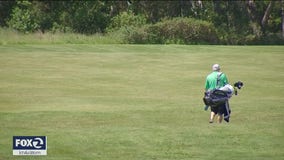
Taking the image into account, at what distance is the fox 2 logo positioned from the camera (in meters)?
19.7

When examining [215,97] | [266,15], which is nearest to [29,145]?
[215,97]

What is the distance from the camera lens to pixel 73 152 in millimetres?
19844

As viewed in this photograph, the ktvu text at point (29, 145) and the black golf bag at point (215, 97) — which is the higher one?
the black golf bag at point (215, 97)

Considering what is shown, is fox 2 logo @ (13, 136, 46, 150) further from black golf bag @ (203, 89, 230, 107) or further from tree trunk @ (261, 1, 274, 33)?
tree trunk @ (261, 1, 274, 33)

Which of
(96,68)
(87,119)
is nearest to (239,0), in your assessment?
(96,68)

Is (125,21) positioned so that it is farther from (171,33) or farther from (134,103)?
(134,103)

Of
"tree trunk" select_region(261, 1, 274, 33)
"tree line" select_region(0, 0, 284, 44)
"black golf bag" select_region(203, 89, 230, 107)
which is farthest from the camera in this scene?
"tree trunk" select_region(261, 1, 274, 33)

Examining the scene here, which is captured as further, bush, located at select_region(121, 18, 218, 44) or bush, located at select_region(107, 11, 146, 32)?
bush, located at select_region(107, 11, 146, 32)

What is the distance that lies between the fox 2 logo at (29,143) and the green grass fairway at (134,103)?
273mm

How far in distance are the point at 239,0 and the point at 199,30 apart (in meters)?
19.2

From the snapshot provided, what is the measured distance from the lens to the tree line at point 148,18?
5319 centimetres

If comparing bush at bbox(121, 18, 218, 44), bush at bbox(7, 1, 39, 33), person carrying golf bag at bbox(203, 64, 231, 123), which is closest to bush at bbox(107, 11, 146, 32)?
bush at bbox(121, 18, 218, 44)

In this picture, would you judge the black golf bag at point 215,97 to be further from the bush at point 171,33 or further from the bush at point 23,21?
the bush at point 23,21

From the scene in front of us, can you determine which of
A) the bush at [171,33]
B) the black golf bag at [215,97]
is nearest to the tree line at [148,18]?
the bush at [171,33]
